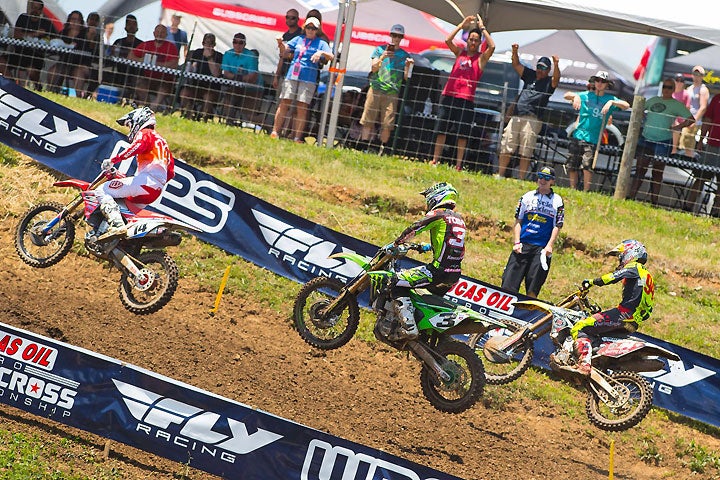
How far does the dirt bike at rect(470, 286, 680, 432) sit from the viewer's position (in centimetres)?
1095

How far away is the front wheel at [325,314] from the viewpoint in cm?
1112

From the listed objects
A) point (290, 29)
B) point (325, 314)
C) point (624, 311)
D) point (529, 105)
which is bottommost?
point (325, 314)

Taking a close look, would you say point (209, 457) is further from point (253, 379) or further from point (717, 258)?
point (717, 258)

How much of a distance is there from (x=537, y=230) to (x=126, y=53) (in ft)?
28.4

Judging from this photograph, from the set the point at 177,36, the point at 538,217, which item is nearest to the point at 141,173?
the point at 538,217

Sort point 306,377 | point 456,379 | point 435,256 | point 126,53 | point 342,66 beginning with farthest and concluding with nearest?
point 126,53 → point 342,66 → point 306,377 → point 435,256 → point 456,379

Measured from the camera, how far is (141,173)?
11273 millimetres

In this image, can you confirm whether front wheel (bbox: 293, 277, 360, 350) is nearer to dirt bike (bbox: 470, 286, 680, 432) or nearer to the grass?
dirt bike (bbox: 470, 286, 680, 432)

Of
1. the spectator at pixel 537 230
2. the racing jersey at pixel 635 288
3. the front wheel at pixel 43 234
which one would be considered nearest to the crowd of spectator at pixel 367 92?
the spectator at pixel 537 230

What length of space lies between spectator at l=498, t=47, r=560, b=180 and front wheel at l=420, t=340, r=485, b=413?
7205 millimetres

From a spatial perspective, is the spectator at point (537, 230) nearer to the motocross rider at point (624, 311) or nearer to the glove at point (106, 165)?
the motocross rider at point (624, 311)

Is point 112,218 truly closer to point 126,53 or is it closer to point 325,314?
point 325,314

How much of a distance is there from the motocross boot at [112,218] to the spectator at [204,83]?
7.20 metres

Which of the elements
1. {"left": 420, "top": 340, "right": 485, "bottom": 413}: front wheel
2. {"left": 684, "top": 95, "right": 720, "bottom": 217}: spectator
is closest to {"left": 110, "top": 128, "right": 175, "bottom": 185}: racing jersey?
{"left": 420, "top": 340, "right": 485, "bottom": 413}: front wheel
